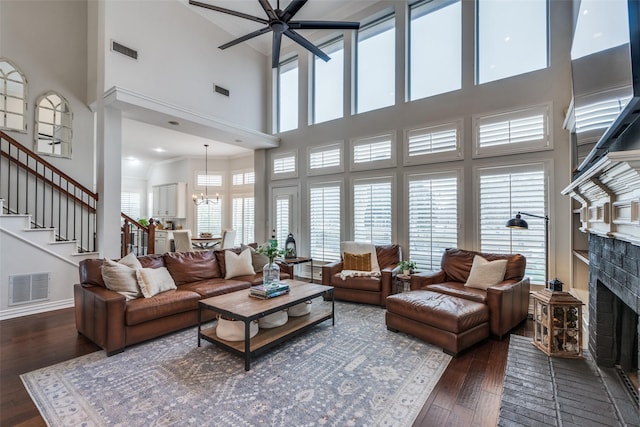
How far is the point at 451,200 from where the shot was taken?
447 centimetres

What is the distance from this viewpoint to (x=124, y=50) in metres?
4.34

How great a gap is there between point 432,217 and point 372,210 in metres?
1.05

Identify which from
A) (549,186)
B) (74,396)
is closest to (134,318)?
(74,396)

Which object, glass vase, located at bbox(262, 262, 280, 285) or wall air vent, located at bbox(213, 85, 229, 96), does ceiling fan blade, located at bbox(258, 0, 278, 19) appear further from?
wall air vent, located at bbox(213, 85, 229, 96)

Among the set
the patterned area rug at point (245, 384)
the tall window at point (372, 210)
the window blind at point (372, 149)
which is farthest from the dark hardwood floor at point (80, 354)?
the window blind at point (372, 149)

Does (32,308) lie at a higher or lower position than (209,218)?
lower

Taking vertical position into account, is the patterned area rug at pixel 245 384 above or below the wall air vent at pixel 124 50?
below

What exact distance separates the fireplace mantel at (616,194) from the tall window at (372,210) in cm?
298

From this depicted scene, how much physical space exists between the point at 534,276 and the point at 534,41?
319 centimetres

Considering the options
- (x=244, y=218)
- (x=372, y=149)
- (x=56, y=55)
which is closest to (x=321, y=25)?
(x=372, y=149)

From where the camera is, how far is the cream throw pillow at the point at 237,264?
4.34 m

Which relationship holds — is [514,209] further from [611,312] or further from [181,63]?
[181,63]

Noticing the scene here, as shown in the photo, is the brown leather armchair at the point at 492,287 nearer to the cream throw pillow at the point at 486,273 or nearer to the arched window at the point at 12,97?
the cream throw pillow at the point at 486,273

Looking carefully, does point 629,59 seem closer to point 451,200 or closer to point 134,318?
point 451,200
